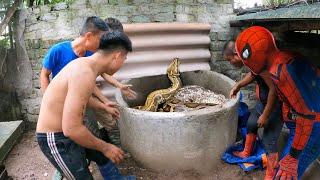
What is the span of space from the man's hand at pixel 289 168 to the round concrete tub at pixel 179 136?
1.05 metres

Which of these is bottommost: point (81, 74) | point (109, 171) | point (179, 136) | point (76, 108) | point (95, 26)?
point (109, 171)

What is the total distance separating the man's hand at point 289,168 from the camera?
2.59 metres

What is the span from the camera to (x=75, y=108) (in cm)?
222

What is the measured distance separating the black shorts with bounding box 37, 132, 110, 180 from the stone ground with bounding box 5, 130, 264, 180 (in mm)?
1112

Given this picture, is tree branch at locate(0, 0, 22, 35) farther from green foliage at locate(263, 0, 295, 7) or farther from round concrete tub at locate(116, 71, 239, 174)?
green foliage at locate(263, 0, 295, 7)

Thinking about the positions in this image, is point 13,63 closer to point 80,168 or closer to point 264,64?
point 80,168

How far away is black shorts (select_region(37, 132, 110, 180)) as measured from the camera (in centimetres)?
256

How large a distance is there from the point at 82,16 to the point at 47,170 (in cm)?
225

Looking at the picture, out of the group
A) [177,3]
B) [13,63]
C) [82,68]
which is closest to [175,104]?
[177,3]

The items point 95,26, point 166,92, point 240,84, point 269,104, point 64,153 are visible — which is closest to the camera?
point 64,153

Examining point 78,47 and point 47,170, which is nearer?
point 78,47

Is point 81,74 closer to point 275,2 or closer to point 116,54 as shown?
point 116,54

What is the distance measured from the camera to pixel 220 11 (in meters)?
5.13

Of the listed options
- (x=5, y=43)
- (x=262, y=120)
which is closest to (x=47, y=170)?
(x=5, y=43)
